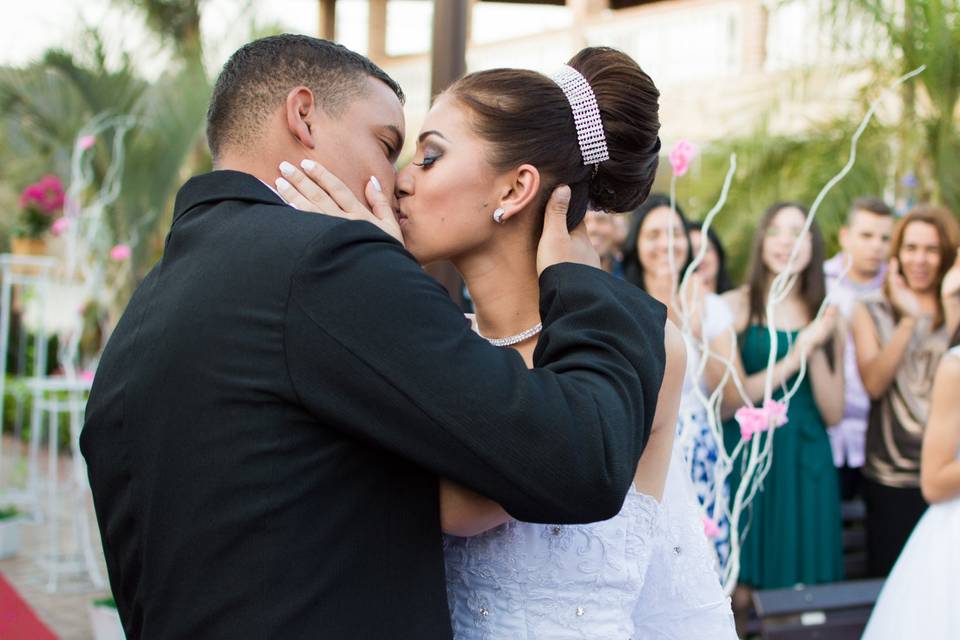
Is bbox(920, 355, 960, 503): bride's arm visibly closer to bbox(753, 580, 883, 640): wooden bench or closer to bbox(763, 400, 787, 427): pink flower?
bbox(753, 580, 883, 640): wooden bench

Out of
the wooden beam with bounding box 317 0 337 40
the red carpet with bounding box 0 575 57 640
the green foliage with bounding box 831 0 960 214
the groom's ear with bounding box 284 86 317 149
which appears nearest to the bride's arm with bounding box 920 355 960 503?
the groom's ear with bounding box 284 86 317 149

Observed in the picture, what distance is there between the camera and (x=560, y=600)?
2021 millimetres

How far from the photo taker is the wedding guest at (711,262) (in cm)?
577

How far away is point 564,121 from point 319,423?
35.3 inches

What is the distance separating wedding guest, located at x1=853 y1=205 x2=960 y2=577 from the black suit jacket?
3807mm

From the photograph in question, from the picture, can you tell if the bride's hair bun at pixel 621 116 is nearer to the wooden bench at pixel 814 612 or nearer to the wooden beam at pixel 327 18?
the wooden bench at pixel 814 612

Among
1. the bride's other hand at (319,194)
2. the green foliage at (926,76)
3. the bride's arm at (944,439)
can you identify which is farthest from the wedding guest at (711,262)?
the bride's other hand at (319,194)

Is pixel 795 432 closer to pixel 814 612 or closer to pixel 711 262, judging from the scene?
pixel 711 262

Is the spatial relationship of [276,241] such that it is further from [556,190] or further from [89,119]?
[89,119]

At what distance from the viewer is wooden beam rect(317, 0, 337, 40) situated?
1997cm

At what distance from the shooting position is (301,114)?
1.89 m

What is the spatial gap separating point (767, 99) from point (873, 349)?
5.11m

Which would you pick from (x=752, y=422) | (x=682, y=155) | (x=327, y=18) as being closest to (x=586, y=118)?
(x=682, y=155)

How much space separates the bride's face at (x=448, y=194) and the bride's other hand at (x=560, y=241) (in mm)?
129
